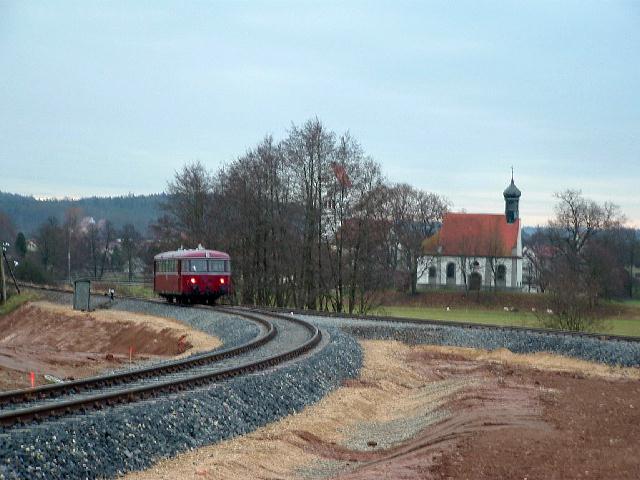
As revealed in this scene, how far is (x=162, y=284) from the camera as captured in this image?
50156 millimetres

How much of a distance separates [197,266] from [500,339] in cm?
1760

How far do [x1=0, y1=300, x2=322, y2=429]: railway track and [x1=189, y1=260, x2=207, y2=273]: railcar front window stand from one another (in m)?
15.1

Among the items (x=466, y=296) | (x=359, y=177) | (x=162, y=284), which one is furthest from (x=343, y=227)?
(x=466, y=296)

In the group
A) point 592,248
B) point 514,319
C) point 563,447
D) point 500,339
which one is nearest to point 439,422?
point 563,447

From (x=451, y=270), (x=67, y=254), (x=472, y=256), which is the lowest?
(x=451, y=270)

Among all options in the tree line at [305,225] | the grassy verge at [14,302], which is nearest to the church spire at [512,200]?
the tree line at [305,225]

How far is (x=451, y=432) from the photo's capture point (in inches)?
593

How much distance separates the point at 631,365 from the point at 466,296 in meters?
65.7

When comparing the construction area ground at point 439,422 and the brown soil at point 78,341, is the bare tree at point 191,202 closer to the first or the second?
the brown soil at point 78,341

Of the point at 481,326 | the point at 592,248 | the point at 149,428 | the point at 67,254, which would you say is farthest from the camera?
the point at 67,254

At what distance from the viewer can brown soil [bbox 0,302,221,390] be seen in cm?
2660

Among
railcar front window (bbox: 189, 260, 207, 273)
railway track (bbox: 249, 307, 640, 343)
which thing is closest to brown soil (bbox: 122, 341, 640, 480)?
railway track (bbox: 249, 307, 640, 343)

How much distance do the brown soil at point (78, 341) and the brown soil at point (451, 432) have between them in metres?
7.79

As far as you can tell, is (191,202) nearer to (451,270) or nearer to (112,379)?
(451,270)
